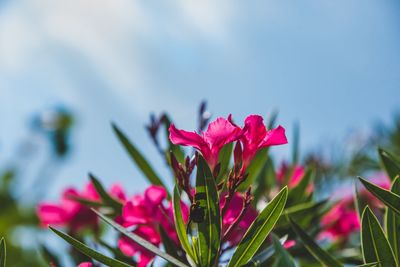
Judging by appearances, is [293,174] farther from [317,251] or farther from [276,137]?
[276,137]

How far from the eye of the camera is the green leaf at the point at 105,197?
46.3 inches

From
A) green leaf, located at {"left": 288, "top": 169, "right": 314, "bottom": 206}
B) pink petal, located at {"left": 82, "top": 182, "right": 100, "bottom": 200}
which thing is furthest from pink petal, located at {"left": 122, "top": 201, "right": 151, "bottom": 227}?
green leaf, located at {"left": 288, "top": 169, "right": 314, "bottom": 206}

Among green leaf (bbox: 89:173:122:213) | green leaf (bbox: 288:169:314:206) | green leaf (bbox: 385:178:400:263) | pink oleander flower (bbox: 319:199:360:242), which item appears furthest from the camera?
pink oleander flower (bbox: 319:199:360:242)

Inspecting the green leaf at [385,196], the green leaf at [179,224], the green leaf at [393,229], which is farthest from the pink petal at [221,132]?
the green leaf at [393,229]

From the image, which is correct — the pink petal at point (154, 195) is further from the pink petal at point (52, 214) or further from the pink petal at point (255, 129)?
the pink petal at point (52, 214)

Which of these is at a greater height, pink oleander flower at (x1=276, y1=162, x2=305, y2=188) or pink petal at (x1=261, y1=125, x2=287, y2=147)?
pink oleander flower at (x1=276, y1=162, x2=305, y2=188)

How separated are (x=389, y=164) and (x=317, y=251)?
0.26m

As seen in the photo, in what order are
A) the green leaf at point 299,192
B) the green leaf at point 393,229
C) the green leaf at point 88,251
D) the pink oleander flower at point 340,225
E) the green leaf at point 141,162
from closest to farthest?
the green leaf at point 88,251 < the green leaf at point 393,229 < the green leaf at point 141,162 < the green leaf at point 299,192 < the pink oleander flower at point 340,225

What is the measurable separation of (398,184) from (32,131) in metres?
6.73

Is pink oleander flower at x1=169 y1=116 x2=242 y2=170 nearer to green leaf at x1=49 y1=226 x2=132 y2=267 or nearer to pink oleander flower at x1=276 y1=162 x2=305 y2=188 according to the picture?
green leaf at x1=49 y1=226 x2=132 y2=267

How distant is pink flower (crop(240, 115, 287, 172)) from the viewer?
2.69 ft

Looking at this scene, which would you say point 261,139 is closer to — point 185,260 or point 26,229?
point 185,260

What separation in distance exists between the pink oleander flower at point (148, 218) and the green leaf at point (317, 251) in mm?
226

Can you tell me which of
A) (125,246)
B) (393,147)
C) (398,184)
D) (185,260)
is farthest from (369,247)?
(393,147)
